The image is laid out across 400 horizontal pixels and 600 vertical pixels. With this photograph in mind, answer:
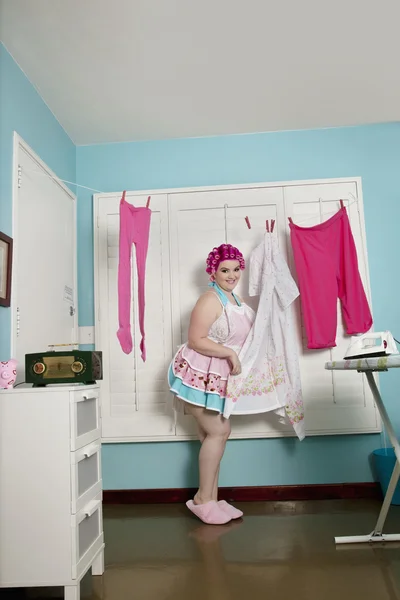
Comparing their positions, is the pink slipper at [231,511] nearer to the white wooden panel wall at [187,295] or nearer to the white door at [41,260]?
the white wooden panel wall at [187,295]

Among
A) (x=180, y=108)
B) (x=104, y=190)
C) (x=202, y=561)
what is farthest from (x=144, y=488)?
(x=180, y=108)

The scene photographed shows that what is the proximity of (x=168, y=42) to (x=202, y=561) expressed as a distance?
267cm

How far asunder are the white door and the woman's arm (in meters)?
0.92

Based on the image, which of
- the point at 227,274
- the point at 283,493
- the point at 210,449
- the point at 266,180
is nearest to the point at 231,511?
the point at 210,449

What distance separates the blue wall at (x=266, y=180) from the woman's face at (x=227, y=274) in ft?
2.88

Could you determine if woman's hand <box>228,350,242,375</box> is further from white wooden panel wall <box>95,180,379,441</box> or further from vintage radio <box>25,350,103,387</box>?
vintage radio <box>25,350,103,387</box>

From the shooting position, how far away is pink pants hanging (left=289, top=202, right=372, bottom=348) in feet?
11.7

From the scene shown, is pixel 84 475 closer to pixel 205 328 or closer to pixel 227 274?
pixel 205 328

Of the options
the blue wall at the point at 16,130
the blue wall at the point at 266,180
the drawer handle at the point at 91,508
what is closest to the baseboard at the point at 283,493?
the blue wall at the point at 266,180

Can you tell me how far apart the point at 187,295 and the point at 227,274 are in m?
0.52

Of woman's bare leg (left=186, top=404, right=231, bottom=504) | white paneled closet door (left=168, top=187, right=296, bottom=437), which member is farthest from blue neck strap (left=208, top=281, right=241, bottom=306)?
woman's bare leg (left=186, top=404, right=231, bottom=504)

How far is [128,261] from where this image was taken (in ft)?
10.0

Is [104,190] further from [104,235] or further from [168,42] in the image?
[168,42]

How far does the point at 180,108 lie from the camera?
3.55 metres
